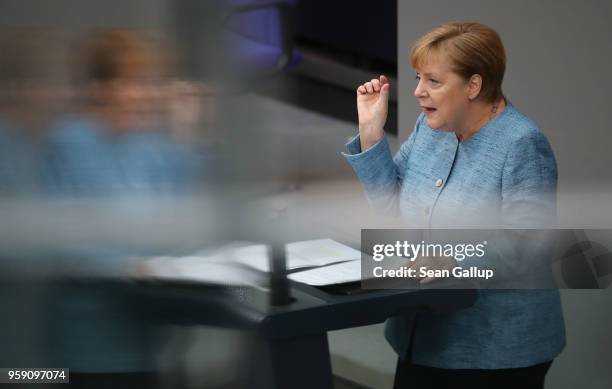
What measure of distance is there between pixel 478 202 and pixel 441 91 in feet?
0.66

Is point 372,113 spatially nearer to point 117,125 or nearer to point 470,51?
point 470,51

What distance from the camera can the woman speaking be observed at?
1.59m

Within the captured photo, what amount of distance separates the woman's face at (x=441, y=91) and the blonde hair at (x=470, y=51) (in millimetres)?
11

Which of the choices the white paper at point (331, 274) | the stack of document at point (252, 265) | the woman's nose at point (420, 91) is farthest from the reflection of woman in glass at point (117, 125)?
the woman's nose at point (420, 91)

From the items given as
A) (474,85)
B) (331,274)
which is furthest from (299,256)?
(474,85)

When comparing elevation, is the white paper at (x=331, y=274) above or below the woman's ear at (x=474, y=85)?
below

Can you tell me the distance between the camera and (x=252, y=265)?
1649 mm

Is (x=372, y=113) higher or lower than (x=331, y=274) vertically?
higher

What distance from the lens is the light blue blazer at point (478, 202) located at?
5.22 feet

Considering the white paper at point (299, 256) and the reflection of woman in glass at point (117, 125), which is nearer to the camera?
the reflection of woman in glass at point (117, 125)

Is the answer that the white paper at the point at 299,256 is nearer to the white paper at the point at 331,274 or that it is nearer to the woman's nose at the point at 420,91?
the white paper at the point at 331,274

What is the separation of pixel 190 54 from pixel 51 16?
0.24m

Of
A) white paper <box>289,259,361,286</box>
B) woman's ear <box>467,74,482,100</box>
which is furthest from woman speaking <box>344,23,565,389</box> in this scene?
white paper <box>289,259,361,286</box>

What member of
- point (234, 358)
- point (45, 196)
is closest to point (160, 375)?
point (234, 358)
